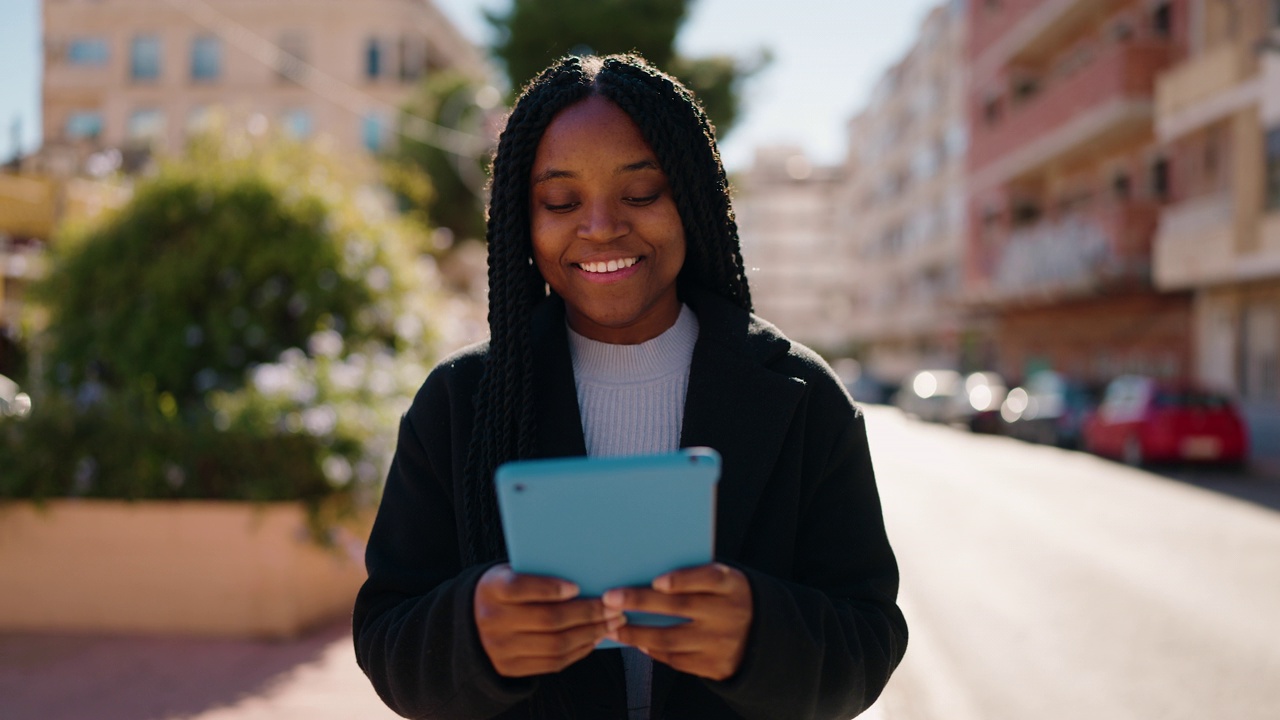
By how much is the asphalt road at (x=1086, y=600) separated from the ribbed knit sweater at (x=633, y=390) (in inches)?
124

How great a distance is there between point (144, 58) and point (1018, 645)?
39.8 meters

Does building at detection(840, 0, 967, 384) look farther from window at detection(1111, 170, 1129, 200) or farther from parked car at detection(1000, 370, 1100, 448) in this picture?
parked car at detection(1000, 370, 1100, 448)

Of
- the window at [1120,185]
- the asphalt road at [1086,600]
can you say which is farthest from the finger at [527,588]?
the window at [1120,185]

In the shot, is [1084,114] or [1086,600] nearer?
[1086,600]

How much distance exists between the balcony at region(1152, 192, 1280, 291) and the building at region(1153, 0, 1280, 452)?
19 millimetres

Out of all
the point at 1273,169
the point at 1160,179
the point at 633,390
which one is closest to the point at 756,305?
the point at 633,390

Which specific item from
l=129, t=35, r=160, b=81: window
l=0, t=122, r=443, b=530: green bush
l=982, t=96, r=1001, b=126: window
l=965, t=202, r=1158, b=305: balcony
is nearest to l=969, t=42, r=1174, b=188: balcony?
l=982, t=96, r=1001, b=126: window

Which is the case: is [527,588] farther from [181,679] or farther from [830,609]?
[181,679]

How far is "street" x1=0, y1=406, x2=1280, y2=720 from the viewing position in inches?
167

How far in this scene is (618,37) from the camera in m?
22.1

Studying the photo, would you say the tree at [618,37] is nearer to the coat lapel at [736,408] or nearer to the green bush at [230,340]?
the green bush at [230,340]

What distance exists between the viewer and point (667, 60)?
22562mm

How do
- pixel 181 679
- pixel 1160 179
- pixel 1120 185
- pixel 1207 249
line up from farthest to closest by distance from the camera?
pixel 1120 185
pixel 1160 179
pixel 1207 249
pixel 181 679

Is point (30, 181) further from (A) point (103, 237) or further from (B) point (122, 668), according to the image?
(B) point (122, 668)
